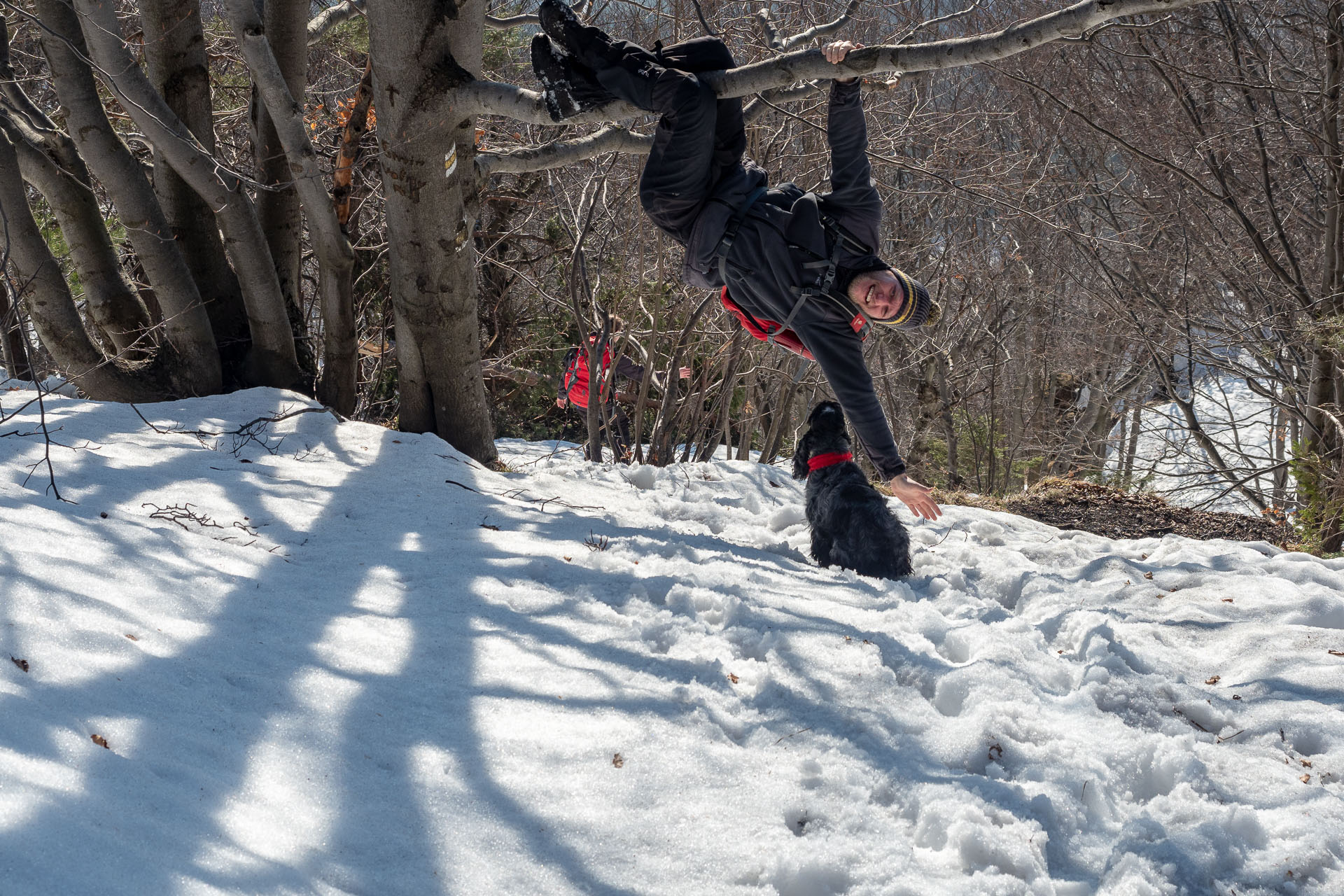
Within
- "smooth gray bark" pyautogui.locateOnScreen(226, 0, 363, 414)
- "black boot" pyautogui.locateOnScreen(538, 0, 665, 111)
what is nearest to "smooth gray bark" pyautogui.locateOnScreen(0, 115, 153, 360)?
"smooth gray bark" pyautogui.locateOnScreen(226, 0, 363, 414)

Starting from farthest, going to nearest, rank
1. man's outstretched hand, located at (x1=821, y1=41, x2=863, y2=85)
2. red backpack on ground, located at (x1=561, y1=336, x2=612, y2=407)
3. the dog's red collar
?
red backpack on ground, located at (x1=561, y1=336, x2=612, y2=407) → the dog's red collar → man's outstretched hand, located at (x1=821, y1=41, x2=863, y2=85)

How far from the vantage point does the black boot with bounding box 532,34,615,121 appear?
369cm

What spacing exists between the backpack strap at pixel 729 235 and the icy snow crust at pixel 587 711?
4.38 ft

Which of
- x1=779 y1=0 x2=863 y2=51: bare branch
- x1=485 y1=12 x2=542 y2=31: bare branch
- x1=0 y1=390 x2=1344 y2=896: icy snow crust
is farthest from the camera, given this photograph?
x1=485 y1=12 x2=542 y2=31: bare branch

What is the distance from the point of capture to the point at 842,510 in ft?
13.6

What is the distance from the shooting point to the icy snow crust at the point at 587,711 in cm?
171

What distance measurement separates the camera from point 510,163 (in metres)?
4.93

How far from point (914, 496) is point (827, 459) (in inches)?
33.2

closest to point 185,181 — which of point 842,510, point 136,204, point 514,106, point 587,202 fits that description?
point 136,204

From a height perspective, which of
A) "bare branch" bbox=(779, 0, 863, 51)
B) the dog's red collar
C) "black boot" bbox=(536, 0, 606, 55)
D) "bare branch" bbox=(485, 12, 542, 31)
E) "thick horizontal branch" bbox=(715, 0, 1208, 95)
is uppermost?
"bare branch" bbox=(485, 12, 542, 31)

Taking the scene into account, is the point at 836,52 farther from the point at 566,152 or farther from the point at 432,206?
the point at 432,206

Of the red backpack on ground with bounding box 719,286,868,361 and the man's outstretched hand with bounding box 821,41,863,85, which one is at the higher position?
the man's outstretched hand with bounding box 821,41,863,85

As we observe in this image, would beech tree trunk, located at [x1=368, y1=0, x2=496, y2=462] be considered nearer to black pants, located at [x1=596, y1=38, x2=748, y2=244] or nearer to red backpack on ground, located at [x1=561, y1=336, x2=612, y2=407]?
black pants, located at [x1=596, y1=38, x2=748, y2=244]

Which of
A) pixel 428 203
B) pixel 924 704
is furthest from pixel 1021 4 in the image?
pixel 924 704
